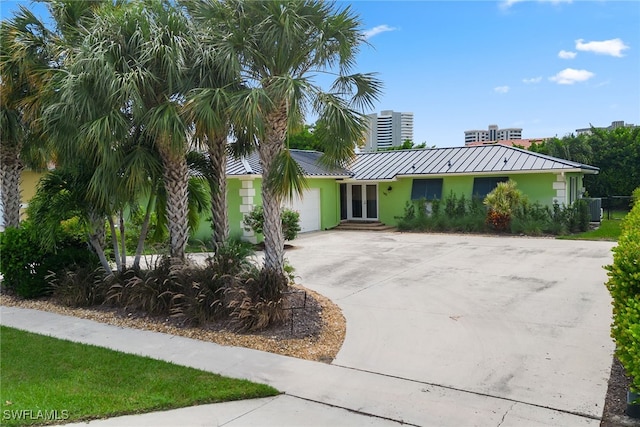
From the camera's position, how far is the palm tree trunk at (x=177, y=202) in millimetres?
8211

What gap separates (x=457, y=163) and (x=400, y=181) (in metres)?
2.74

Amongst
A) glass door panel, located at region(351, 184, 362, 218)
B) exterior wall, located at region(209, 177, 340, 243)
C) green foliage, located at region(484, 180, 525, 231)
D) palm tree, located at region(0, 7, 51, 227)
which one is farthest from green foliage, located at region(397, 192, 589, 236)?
palm tree, located at region(0, 7, 51, 227)

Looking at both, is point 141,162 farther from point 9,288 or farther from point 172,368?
point 9,288

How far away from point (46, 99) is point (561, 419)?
9.02 m

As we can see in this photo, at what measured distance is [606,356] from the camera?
18.7ft

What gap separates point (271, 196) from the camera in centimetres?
772

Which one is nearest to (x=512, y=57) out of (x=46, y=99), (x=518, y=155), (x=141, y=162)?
(x=518, y=155)

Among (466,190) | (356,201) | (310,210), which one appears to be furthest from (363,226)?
(466,190)

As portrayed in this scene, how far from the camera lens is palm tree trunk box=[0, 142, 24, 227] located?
10.4m

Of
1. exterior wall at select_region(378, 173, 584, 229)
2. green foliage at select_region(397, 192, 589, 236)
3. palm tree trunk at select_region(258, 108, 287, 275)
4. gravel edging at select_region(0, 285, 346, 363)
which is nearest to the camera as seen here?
gravel edging at select_region(0, 285, 346, 363)

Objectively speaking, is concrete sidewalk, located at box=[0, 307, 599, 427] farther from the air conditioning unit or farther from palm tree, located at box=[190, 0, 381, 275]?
the air conditioning unit

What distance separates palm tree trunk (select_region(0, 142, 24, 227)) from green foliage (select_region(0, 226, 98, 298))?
59.9 inches

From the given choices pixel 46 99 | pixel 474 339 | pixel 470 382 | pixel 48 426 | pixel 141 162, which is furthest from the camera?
pixel 46 99

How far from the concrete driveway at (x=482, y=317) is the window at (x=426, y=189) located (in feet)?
22.7
